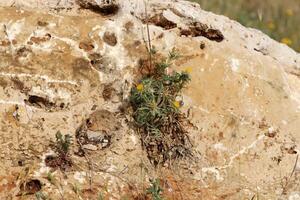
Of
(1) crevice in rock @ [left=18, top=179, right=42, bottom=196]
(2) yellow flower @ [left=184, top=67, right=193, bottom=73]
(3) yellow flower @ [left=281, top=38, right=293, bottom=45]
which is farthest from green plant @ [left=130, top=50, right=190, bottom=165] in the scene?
(3) yellow flower @ [left=281, top=38, right=293, bottom=45]

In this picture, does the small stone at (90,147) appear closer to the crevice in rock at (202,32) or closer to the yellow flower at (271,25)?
the crevice in rock at (202,32)

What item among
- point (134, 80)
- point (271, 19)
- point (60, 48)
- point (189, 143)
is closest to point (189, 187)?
point (189, 143)

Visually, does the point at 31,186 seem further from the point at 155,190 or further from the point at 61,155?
the point at 155,190

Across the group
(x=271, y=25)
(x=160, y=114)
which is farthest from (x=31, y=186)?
(x=271, y=25)

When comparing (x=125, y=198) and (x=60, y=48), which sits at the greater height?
(x=60, y=48)

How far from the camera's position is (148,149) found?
4863mm

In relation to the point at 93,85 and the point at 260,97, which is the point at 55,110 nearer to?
the point at 93,85

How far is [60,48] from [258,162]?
153 centimetres

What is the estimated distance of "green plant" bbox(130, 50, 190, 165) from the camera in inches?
190

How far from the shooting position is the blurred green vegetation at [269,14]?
377 inches

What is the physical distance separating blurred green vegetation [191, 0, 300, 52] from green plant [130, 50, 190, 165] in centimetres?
445

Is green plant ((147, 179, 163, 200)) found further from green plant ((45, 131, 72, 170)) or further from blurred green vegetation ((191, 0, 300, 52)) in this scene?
blurred green vegetation ((191, 0, 300, 52))

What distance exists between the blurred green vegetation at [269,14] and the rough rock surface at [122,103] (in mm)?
4108

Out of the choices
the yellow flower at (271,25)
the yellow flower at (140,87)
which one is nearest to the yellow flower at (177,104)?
the yellow flower at (140,87)
